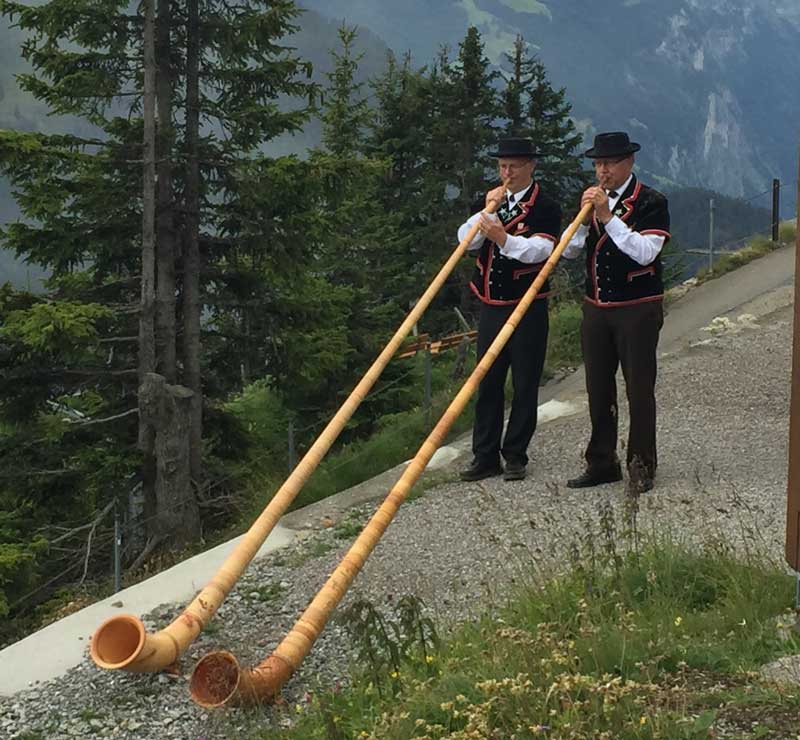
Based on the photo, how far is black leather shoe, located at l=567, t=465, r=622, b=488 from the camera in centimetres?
644

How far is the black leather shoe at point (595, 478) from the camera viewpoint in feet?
21.1

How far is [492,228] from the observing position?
5.87 meters

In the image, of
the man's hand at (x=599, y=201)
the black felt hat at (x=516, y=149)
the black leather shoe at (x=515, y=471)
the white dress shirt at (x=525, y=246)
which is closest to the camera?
the man's hand at (x=599, y=201)

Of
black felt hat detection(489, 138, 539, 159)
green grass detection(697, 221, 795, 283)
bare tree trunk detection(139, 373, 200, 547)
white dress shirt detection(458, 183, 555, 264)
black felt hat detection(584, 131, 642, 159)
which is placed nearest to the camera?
black felt hat detection(584, 131, 642, 159)

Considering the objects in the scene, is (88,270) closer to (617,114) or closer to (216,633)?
(216,633)

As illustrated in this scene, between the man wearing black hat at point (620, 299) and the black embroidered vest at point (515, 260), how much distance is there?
259 millimetres

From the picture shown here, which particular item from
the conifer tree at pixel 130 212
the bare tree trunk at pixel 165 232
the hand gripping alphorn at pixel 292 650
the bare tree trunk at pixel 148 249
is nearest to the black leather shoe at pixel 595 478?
the hand gripping alphorn at pixel 292 650

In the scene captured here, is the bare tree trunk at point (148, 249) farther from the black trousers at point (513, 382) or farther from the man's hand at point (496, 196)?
the man's hand at point (496, 196)

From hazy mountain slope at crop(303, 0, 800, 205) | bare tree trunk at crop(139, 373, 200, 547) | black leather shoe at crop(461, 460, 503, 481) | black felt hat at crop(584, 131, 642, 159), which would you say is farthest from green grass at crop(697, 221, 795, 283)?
hazy mountain slope at crop(303, 0, 800, 205)

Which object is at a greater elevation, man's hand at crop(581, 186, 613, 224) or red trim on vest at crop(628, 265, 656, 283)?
man's hand at crop(581, 186, 613, 224)

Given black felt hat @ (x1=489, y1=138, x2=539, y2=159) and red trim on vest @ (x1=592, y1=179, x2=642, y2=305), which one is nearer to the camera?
red trim on vest @ (x1=592, y1=179, x2=642, y2=305)

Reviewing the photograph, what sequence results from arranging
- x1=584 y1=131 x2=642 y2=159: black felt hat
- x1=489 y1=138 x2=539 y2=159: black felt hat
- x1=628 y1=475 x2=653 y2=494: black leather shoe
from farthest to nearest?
1. x1=489 y1=138 x2=539 y2=159: black felt hat
2. x1=584 y1=131 x2=642 y2=159: black felt hat
3. x1=628 y1=475 x2=653 y2=494: black leather shoe

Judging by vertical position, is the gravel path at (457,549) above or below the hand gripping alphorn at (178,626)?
below

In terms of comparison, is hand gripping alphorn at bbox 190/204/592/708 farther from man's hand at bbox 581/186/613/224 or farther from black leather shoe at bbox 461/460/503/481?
black leather shoe at bbox 461/460/503/481
